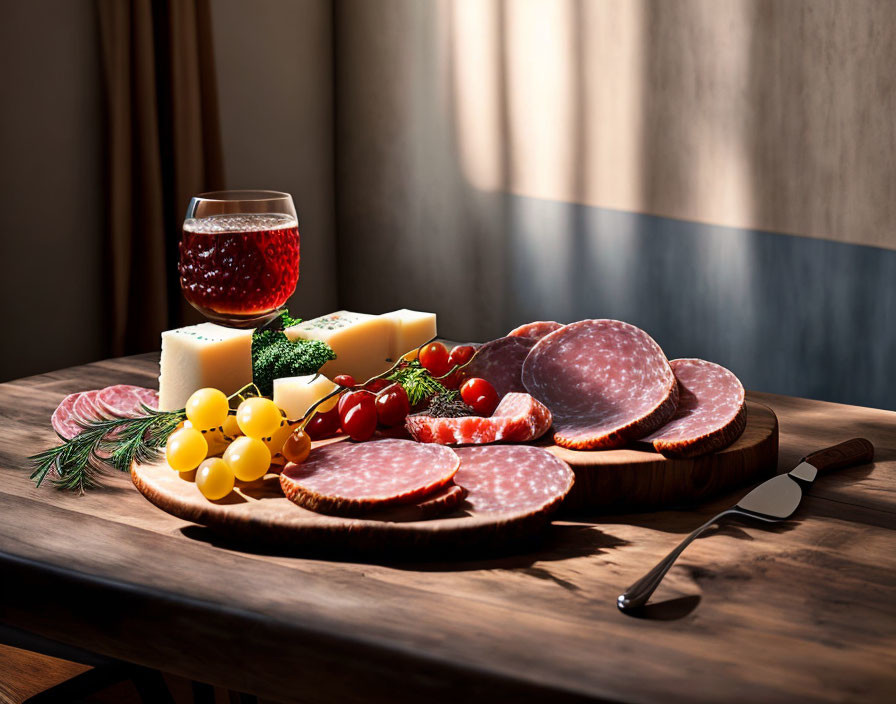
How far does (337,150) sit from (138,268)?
1.38 meters

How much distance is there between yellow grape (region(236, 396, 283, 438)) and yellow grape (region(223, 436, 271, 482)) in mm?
22

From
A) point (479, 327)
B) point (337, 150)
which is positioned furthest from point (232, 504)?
point (337, 150)

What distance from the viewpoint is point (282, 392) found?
109cm

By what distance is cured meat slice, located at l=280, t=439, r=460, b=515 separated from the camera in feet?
2.90

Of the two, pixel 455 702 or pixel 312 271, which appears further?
pixel 312 271

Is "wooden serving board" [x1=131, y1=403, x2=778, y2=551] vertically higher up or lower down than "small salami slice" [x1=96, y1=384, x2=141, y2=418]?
lower down

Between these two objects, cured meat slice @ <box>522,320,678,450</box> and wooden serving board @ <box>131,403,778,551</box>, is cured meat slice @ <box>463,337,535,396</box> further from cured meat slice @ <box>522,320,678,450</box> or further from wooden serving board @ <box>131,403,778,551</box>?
wooden serving board @ <box>131,403,778,551</box>

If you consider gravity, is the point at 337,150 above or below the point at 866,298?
above

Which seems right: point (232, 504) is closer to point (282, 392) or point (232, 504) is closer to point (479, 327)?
point (282, 392)

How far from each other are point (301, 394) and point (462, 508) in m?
0.28

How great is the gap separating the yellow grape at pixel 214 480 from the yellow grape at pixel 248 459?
0.02 metres

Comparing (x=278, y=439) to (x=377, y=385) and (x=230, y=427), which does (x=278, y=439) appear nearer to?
(x=230, y=427)

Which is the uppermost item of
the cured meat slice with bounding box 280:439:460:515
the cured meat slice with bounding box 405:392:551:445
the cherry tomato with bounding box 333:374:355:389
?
the cherry tomato with bounding box 333:374:355:389

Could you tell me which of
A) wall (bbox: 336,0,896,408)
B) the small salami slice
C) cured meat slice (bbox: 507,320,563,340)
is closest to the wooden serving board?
the small salami slice
